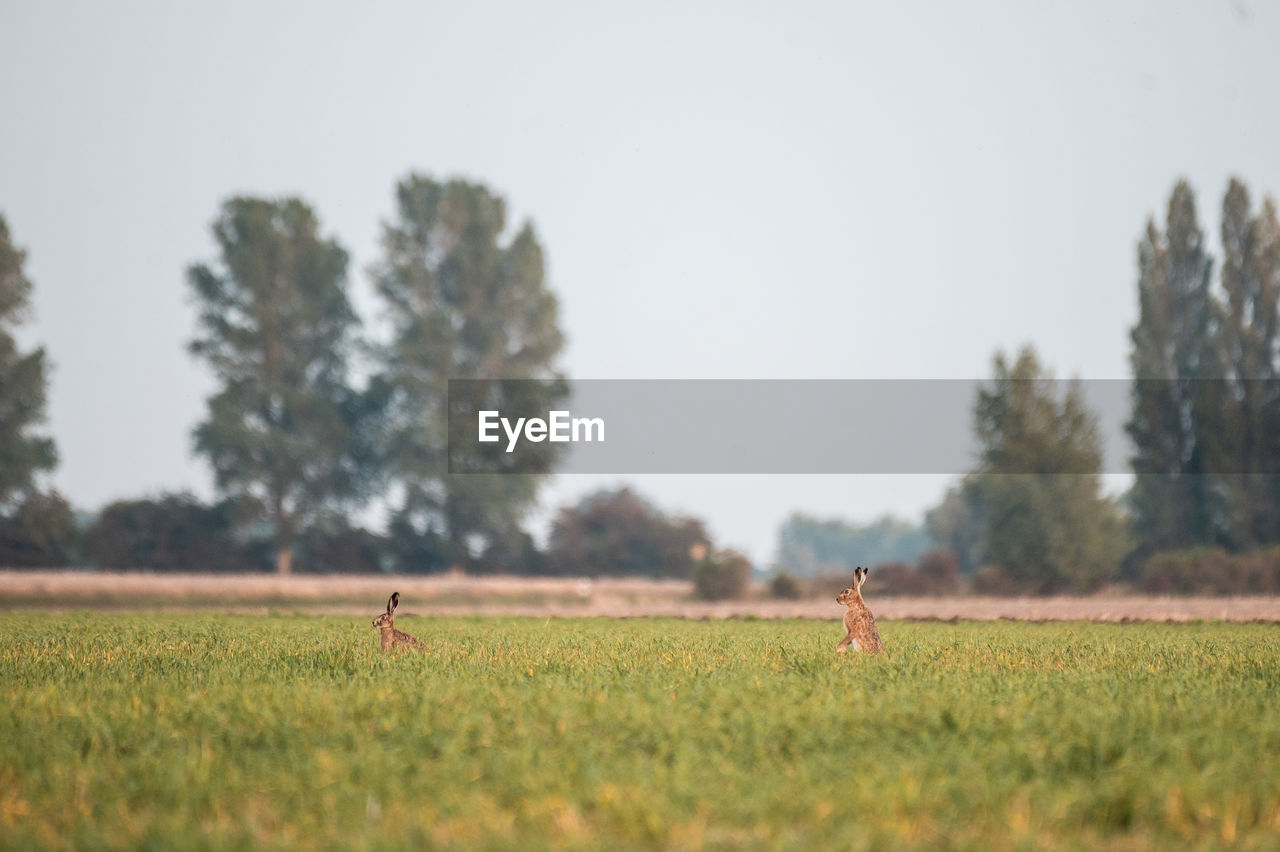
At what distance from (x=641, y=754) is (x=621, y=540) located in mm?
68843

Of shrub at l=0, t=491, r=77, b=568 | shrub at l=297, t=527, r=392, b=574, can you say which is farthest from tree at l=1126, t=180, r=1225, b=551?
shrub at l=0, t=491, r=77, b=568

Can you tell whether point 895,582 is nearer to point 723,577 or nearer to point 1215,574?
point 723,577

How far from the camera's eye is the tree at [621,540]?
77.4 meters

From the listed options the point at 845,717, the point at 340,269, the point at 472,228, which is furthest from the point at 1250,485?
the point at 845,717

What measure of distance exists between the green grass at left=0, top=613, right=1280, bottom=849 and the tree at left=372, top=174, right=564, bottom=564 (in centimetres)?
5428

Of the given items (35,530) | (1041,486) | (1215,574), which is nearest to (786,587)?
(1041,486)

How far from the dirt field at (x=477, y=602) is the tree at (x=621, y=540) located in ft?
46.6

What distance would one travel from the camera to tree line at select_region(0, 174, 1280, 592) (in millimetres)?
59594

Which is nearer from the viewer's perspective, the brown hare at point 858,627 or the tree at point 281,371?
the brown hare at point 858,627

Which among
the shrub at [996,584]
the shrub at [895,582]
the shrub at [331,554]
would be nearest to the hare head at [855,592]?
the shrub at [996,584]

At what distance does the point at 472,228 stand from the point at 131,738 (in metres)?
67.1

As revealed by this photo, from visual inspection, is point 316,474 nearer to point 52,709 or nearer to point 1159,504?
point 1159,504

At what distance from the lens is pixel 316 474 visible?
71.6 meters

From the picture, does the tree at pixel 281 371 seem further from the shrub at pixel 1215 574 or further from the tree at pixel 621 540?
the shrub at pixel 1215 574
